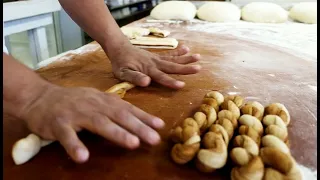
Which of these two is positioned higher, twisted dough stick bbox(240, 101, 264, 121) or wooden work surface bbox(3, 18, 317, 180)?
twisted dough stick bbox(240, 101, 264, 121)

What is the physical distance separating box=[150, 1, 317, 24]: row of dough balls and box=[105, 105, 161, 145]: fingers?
5.06 feet

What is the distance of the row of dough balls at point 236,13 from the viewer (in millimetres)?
1945

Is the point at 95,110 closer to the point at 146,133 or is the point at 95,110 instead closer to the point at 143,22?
the point at 146,133

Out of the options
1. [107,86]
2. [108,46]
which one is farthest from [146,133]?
[108,46]

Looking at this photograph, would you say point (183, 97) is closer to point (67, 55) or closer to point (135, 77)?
point (135, 77)

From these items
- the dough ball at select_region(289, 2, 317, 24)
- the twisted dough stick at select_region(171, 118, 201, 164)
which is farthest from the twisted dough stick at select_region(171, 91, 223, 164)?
the dough ball at select_region(289, 2, 317, 24)

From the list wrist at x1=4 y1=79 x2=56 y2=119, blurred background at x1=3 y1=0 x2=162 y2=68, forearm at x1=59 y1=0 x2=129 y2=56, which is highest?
forearm at x1=59 y1=0 x2=129 y2=56

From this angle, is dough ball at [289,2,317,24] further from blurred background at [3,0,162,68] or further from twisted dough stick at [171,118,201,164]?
twisted dough stick at [171,118,201,164]

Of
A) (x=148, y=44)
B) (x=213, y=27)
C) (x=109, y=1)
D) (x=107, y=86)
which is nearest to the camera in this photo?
(x=107, y=86)

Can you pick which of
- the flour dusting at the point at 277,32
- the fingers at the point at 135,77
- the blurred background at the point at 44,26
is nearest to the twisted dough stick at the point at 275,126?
the fingers at the point at 135,77

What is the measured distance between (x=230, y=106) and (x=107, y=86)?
15.4 inches

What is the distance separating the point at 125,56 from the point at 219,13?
1.19 m

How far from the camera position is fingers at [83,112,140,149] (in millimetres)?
529

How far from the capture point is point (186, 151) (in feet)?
1.72
